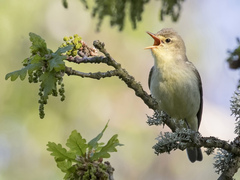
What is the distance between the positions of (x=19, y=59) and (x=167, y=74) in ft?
9.03

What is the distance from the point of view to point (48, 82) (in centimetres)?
269

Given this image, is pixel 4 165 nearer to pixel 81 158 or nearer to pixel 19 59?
pixel 19 59

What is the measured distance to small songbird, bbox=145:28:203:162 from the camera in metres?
5.59

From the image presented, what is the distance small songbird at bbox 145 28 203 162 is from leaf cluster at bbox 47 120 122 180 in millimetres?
3162

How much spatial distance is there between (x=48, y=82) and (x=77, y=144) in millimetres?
472

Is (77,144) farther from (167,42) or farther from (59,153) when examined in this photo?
(167,42)

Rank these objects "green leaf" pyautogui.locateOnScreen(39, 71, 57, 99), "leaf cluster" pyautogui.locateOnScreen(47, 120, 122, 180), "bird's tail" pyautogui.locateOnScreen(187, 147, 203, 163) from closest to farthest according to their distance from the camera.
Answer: "leaf cluster" pyautogui.locateOnScreen(47, 120, 122, 180), "green leaf" pyautogui.locateOnScreen(39, 71, 57, 99), "bird's tail" pyautogui.locateOnScreen(187, 147, 203, 163)

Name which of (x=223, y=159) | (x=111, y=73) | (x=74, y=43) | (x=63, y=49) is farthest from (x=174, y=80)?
(x=63, y=49)

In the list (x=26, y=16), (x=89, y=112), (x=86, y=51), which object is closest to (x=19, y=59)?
(x=26, y=16)

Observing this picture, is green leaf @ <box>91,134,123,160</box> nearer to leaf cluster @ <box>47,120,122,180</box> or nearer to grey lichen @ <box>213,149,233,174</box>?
leaf cluster @ <box>47,120,122,180</box>

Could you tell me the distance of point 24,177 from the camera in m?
7.61

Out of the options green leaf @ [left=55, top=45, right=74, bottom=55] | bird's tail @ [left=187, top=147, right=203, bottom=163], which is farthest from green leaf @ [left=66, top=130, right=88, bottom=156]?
bird's tail @ [left=187, top=147, right=203, bottom=163]

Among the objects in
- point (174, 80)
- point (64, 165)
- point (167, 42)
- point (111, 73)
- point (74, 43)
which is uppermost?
point (167, 42)

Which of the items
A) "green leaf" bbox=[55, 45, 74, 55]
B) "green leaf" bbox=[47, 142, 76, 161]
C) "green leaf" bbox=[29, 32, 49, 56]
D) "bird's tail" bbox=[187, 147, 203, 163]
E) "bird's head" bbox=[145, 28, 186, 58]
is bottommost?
"green leaf" bbox=[47, 142, 76, 161]
